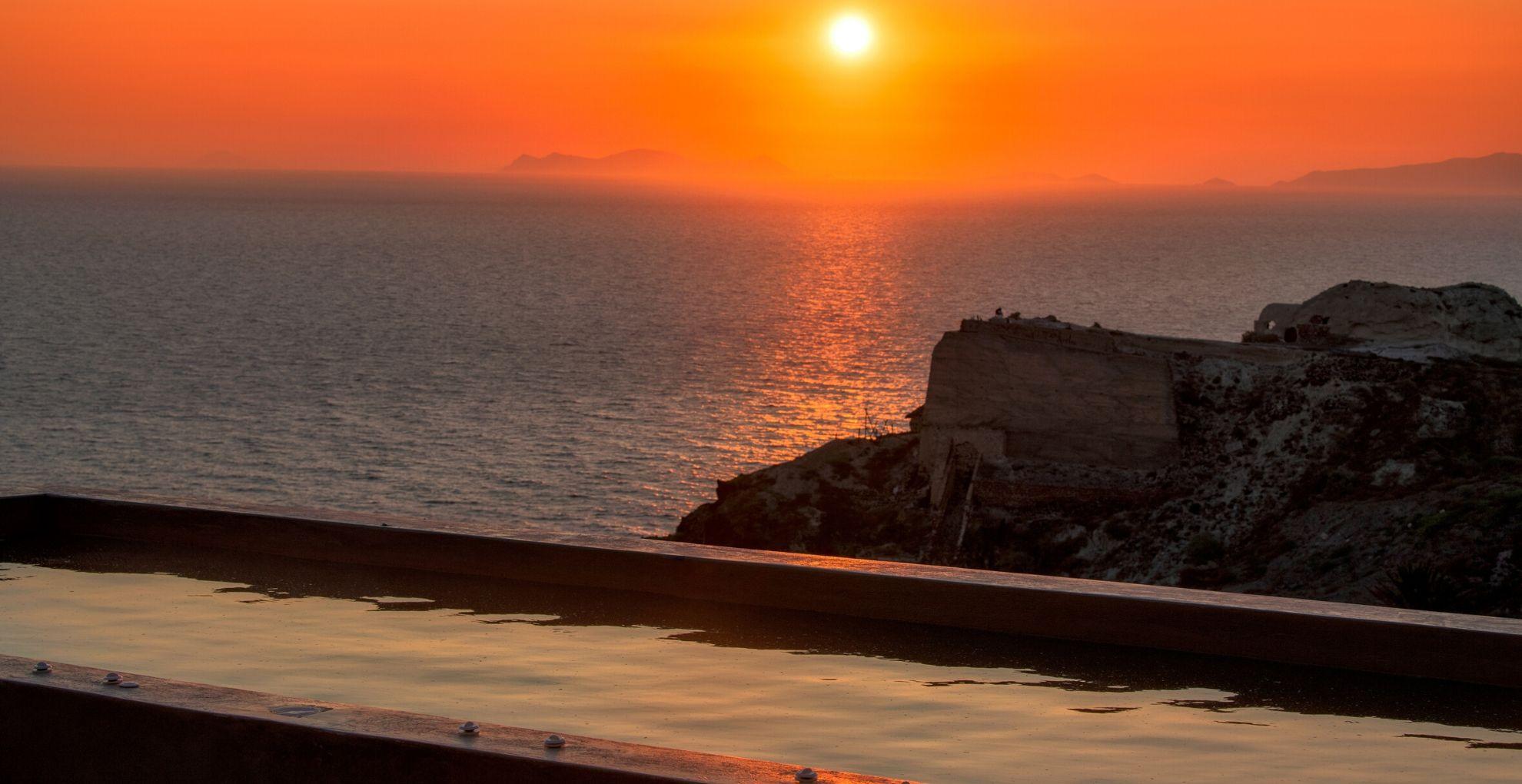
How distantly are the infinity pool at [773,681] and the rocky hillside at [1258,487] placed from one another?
1411 cm

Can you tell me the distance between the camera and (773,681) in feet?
25.6

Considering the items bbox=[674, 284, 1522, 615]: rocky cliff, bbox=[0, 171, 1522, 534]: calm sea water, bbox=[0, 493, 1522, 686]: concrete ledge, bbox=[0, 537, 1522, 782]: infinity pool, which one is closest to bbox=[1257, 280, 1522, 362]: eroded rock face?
bbox=[674, 284, 1522, 615]: rocky cliff

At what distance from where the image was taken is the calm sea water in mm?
46031

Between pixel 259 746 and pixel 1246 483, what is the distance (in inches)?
856

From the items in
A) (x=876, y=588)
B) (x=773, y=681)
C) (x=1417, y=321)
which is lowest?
(x=773, y=681)

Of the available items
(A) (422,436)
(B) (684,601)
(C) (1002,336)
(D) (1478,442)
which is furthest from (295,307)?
(B) (684,601)

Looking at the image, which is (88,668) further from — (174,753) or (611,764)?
(611,764)

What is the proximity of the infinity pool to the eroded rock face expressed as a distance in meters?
21.8

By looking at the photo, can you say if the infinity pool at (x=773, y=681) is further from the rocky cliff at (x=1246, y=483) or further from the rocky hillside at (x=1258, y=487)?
the rocky hillside at (x=1258, y=487)

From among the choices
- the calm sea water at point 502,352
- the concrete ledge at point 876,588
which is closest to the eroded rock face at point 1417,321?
the calm sea water at point 502,352

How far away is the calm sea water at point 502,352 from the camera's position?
4603 cm

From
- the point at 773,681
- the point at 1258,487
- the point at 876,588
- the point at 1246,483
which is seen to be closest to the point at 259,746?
the point at 773,681

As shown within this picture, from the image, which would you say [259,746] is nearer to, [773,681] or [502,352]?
[773,681]

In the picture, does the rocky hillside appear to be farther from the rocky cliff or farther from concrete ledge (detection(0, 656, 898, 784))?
concrete ledge (detection(0, 656, 898, 784))
